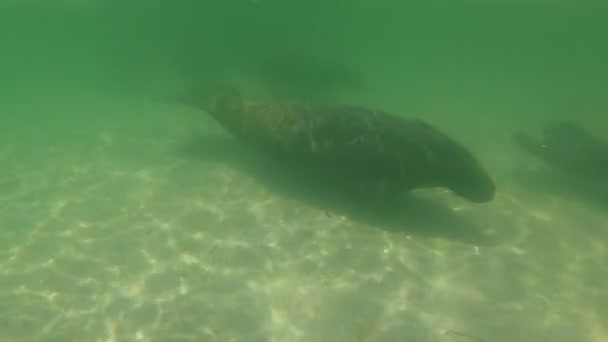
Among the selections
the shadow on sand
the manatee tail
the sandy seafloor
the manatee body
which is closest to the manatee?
the manatee tail

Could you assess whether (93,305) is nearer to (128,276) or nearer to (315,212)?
(128,276)

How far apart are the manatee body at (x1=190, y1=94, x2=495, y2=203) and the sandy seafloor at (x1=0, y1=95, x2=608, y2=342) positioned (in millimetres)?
1004

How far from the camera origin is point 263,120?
13.2 metres

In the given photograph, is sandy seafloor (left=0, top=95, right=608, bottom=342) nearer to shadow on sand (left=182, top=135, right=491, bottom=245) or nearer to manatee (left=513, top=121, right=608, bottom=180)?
shadow on sand (left=182, top=135, right=491, bottom=245)

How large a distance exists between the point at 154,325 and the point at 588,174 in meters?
13.3

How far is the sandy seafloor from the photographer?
337 inches

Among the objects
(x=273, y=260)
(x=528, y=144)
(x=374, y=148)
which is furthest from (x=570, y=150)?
(x=273, y=260)

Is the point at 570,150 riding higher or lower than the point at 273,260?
higher

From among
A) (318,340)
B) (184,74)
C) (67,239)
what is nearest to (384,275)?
(318,340)

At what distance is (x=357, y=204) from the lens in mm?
12438

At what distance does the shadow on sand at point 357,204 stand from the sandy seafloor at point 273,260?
0.06 metres

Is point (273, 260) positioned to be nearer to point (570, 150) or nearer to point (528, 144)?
point (570, 150)

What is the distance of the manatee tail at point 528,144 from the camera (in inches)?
690

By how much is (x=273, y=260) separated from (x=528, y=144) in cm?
1193
